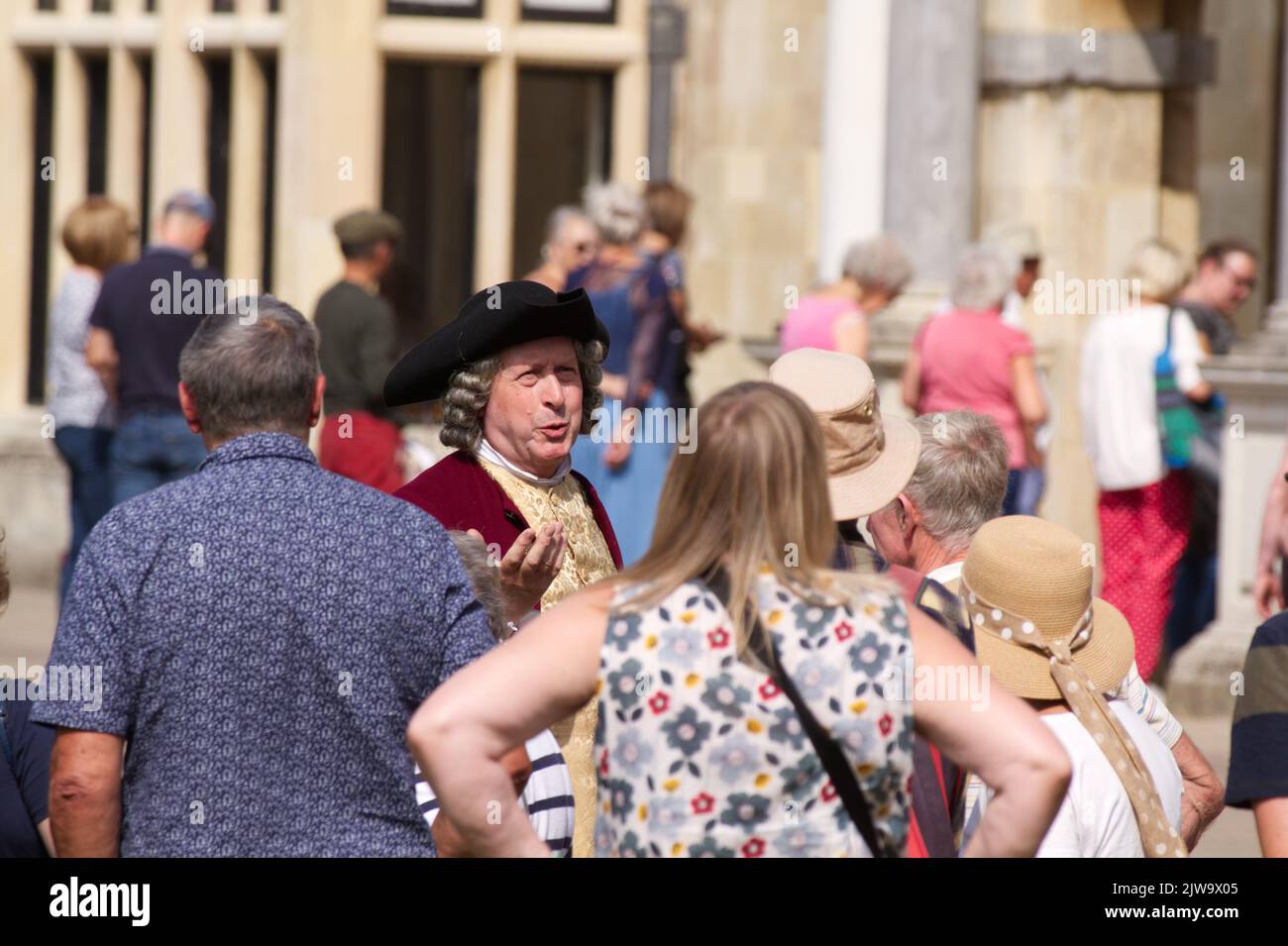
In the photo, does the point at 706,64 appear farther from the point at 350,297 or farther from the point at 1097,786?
the point at 1097,786

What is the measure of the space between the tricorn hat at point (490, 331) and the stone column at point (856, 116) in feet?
18.9

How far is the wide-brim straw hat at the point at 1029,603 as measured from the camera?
3520 millimetres

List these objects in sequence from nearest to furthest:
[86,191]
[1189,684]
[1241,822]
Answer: [1241,822], [1189,684], [86,191]

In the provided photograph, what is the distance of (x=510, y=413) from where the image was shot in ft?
13.2

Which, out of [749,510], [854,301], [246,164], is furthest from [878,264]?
[749,510]

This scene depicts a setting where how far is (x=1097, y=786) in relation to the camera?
11.2 ft

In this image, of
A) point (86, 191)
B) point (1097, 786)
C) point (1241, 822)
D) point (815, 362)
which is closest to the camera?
point (1097, 786)

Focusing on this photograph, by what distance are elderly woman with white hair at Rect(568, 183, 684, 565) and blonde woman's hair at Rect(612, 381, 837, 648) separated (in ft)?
17.0

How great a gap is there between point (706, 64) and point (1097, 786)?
8.10 meters

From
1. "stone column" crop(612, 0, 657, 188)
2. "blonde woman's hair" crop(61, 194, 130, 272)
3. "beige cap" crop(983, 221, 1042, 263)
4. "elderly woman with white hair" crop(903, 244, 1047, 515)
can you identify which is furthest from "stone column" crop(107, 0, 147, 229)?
"elderly woman with white hair" crop(903, 244, 1047, 515)

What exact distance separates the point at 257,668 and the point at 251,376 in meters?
0.48

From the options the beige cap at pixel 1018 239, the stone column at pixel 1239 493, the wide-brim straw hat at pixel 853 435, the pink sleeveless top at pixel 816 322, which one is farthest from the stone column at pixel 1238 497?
the wide-brim straw hat at pixel 853 435

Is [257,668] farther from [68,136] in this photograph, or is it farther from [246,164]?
[68,136]
